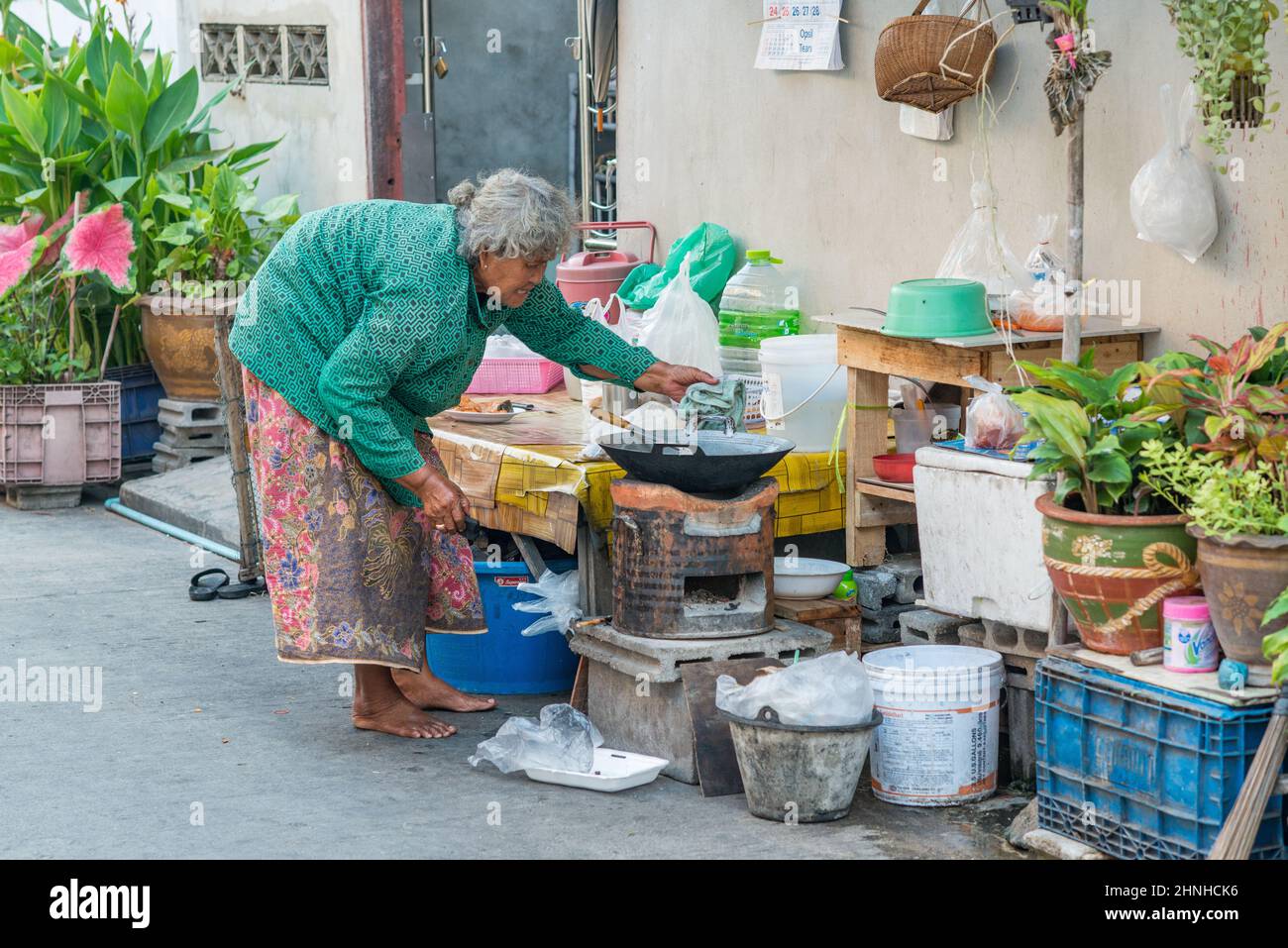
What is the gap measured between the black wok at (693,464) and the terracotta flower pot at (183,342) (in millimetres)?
4518

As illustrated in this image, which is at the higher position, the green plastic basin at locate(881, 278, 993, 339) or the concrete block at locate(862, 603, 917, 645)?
the green plastic basin at locate(881, 278, 993, 339)

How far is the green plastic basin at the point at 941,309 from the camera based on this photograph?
491 cm

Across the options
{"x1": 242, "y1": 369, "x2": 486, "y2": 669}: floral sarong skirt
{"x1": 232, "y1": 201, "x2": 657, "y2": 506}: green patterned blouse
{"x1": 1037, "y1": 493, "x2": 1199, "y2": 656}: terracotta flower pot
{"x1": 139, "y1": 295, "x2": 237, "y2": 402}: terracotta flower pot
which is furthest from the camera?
{"x1": 139, "y1": 295, "x2": 237, "y2": 402}: terracotta flower pot

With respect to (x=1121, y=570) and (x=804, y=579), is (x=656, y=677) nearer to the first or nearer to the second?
(x=804, y=579)

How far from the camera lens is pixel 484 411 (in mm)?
6070

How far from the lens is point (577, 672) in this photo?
527cm

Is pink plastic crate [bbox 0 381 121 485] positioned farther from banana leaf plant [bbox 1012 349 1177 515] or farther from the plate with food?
banana leaf plant [bbox 1012 349 1177 515]

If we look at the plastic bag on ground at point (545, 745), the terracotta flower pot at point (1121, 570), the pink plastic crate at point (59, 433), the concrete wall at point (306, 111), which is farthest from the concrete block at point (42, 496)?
the terracotta flower pot at point (1121, 570)

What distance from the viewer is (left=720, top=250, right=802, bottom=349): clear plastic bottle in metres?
6.39

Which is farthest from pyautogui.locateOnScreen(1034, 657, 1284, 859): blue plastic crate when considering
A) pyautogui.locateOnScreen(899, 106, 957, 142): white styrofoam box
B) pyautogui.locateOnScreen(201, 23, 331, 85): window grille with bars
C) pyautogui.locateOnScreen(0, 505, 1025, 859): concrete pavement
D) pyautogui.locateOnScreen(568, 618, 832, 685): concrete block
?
pyautogui.locateOnScreen(201, 23, 331, 85): window grille with bars

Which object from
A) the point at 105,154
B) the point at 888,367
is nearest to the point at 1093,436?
the point at 888,367

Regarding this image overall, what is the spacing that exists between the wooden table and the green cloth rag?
38 centimetres

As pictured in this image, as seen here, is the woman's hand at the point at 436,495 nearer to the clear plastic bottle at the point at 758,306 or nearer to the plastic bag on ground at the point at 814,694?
the plastic bag on ground at the point at 814,694

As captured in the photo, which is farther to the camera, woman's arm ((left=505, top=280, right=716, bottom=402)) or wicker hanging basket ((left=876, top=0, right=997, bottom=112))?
wicker hanging basket ((left=876, top=0, right=997, bottom=112))
